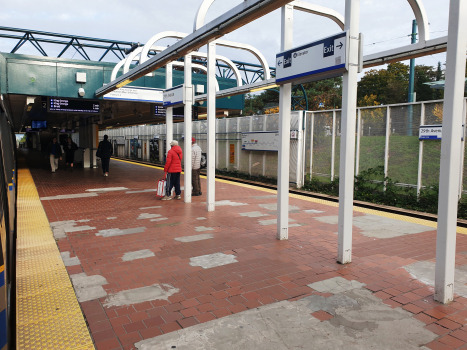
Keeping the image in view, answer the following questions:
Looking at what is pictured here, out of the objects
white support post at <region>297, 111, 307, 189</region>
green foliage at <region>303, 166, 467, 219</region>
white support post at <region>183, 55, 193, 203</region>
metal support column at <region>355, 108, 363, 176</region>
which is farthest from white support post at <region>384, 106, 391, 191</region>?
white support post at <region>183, 55, 193, 203</region>

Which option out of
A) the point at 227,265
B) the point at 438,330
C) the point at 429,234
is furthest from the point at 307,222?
the point at 438,330

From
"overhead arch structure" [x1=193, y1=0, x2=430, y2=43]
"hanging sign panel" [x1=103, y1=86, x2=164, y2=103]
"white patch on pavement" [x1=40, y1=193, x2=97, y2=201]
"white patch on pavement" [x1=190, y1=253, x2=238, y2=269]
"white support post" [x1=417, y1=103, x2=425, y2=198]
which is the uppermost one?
"overhead arch structure" [x1=193, y1=0, x2=430, y2=43]

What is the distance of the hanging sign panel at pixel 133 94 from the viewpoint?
12.8 metres

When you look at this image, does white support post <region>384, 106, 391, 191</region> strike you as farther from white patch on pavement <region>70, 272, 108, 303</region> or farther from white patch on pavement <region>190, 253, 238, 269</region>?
white patch on pavement <region>70, 272, 108, 303</region>

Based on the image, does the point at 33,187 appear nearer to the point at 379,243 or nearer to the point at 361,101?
the point at 379,243

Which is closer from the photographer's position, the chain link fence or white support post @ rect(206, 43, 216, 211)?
white support post @ rect(206, 43, 216, 211)

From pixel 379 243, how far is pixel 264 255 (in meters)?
1.98

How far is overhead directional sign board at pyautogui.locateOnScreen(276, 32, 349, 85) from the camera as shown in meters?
4.62

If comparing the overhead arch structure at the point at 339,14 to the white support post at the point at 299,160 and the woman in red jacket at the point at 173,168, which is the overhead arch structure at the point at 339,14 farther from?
the white support post at the point at 299,160

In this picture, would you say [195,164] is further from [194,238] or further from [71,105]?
[71,105]

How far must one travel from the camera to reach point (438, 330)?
10.4ft

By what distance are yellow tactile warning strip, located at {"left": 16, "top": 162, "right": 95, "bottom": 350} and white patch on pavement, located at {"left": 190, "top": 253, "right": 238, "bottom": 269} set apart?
5.10ft

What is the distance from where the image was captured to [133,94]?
42.5 feet

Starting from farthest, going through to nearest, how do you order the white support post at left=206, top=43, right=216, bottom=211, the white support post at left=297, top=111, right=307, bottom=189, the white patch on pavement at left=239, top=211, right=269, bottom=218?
the white support post at left=297, top=111, right=307, bottom=189, the white support post at left=206, top=43, right=216, bottom=211, the white patch on pavement at left=239, top=211, right=269, bottom=218
